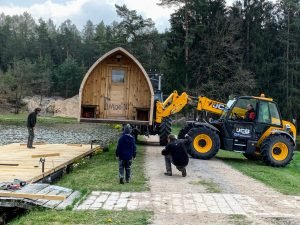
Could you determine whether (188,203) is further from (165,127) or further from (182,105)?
(165,127)

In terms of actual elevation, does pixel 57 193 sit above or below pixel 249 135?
below

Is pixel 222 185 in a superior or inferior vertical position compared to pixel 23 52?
inferior

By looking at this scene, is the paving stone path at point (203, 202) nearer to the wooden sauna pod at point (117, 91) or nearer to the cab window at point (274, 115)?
the cab window at point (274, 115)

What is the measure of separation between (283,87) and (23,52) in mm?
65191

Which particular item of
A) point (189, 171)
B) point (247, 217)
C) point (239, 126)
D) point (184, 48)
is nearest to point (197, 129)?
point (239, 126)

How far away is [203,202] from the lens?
1069cm

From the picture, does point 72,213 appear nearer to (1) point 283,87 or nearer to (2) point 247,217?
(2) point 247,217

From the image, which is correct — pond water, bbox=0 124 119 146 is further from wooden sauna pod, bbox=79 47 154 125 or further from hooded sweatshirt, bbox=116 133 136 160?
hooded sweatshirt, bbox=116 133 136 160

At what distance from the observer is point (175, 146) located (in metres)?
14.6

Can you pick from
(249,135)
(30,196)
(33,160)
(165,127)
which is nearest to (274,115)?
(249,135)

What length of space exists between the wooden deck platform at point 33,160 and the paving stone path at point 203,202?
2.77 meters

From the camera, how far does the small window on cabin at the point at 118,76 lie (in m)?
19.8

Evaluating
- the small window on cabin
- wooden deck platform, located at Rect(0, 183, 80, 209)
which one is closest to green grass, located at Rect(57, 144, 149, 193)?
wooden deck platform, located at Rect(0, 183, 80, 209)

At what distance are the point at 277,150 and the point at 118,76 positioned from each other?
22.4 ft
